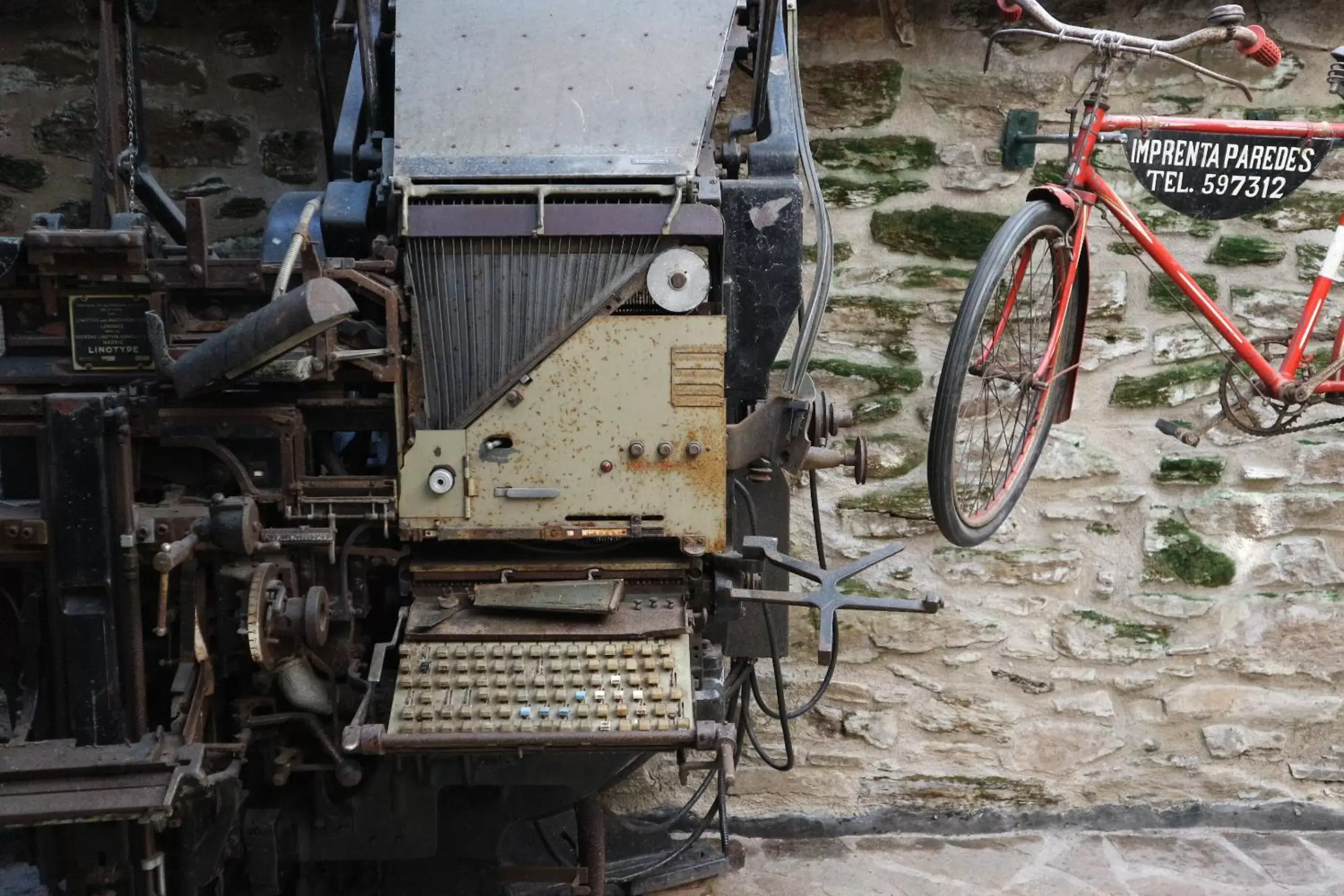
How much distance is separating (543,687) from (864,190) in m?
1.80

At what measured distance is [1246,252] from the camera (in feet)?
12.0

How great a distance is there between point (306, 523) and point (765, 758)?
4.81ft

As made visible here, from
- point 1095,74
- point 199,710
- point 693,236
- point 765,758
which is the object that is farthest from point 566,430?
point 1095,74

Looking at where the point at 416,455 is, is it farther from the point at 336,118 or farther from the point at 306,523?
the point at 336,118

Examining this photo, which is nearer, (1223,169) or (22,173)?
(1223,169)

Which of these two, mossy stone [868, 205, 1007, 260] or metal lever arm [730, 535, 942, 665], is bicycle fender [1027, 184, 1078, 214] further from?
metal lever arm [730, 535, 942, 665]

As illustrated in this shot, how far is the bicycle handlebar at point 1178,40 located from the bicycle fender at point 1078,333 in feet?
1.61

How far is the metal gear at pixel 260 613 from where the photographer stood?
245 centimetres

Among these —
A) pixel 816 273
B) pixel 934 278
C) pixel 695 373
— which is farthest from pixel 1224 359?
pixel 695 373

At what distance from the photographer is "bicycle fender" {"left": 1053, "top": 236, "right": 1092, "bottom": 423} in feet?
10.8

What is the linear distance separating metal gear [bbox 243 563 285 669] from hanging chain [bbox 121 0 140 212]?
1123mm

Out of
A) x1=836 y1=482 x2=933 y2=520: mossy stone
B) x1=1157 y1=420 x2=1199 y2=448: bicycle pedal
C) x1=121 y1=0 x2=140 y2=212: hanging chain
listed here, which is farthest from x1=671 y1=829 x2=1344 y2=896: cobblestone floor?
x1=121 y1=0 x2=140 y2=212: hanging chain

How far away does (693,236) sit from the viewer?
264cm

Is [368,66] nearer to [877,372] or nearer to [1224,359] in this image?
[877,372]
